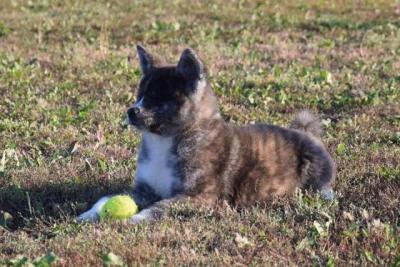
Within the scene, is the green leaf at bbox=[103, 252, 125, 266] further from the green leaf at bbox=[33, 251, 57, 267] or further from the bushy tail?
the bushy tail

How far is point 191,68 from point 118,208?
4.39 feet

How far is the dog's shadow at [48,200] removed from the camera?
625cm

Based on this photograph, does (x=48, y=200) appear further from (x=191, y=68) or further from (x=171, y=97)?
(x=191, y=68)

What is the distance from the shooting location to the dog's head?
20.2ft

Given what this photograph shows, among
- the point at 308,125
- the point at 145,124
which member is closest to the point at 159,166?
the point at 145,124

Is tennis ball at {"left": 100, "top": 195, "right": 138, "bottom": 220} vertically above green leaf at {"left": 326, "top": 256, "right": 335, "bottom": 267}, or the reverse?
green leaf at {"left": 326, "top": 256, "right": 335, "bottom": 267}

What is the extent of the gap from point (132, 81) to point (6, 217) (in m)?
5.76

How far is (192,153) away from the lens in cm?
636

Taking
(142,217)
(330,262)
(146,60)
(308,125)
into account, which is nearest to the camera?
(330,262)

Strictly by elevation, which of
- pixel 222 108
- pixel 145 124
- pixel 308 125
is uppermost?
pixel 145 124

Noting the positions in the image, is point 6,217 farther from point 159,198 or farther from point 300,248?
point 300,248

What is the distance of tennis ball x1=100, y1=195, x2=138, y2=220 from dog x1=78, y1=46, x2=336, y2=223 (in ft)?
0.32


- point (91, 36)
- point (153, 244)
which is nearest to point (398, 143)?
point (153, 244)

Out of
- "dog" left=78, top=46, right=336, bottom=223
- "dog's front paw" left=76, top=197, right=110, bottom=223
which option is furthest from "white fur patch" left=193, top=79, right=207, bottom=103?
"dog's front paw" left=76, top=197, right=110, bottom=223
